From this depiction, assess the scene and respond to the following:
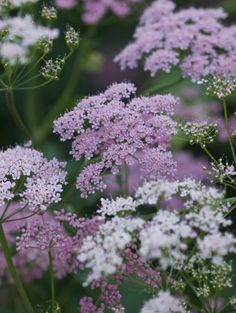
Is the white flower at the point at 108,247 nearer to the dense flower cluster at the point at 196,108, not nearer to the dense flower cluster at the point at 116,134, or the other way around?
the dense flower cluster at the point at 116,134

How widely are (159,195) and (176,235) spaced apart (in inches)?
8.1

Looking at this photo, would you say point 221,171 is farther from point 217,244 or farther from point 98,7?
point 98,7

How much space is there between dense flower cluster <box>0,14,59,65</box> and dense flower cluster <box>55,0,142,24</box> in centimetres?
160

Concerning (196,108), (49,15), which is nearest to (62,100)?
(196,108)

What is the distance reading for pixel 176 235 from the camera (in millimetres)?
2234

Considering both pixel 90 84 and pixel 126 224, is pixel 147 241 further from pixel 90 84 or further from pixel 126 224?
pixel 90 84

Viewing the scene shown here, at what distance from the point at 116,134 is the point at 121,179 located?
44.1 inches

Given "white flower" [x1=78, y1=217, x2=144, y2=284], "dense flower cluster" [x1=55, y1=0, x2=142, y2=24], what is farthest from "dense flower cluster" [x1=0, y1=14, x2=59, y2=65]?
"dense flower cluster" [x1=55, y1=0, x2=142, y2=24]

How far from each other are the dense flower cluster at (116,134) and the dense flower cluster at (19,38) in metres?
0.34

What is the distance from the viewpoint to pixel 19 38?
2914 mm

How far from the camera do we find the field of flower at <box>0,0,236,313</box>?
2.33 meters

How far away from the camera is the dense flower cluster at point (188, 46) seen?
3.71 m

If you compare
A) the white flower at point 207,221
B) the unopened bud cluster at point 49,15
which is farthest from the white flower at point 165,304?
the unopened bud cluster at point 49,15

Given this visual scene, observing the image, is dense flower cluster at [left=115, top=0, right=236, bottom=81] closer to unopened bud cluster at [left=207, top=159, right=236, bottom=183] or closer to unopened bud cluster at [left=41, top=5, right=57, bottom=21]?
unopened bud cluster at [left=41, top=5, right=57, bottom=21]
